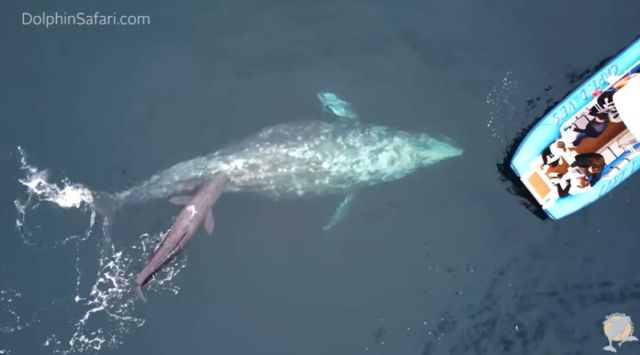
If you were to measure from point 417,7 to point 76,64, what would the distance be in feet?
42.5

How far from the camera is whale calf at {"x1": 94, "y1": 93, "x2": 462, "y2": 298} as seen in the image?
28000mm

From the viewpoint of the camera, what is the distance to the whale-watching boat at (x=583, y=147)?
28297 millimetres

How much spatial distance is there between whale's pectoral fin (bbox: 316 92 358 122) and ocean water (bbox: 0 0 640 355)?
30cm

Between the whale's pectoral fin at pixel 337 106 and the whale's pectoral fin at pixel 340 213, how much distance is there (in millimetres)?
2906

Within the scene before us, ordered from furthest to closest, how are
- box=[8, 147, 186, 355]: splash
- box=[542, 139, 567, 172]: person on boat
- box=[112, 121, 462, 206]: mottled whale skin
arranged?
1. box=[542, 139, 567, 172]: person on boat
2. box=[112, 121, 462, 206]: mottled whale skin
3. box=[8, 147, 186, 355]: splash

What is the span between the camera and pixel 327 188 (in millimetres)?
28281

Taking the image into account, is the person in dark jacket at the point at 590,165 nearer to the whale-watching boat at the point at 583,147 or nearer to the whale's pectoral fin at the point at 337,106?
the whale-watching boat at the point at 583,147

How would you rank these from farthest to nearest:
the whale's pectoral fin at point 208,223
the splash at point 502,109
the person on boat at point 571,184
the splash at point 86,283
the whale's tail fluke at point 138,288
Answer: the splash at point 502,109 → the person on boat at point 571,184 → the whale's pectoral fin at point 208,223 → the splash at point 86,283 → the whale's tail fluke at point 138,288

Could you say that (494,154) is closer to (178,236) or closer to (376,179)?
(376,179)

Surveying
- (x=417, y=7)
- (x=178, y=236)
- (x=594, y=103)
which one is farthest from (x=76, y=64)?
(x=594, y=103)

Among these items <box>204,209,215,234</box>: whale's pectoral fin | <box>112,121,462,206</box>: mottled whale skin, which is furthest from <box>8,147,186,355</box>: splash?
<box>112,121,462,206</box>: mottled whale skin

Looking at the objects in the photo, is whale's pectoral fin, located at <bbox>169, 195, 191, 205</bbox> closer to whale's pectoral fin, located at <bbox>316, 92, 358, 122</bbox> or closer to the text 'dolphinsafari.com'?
whale's pectoral fin, located at <bbox>316, 92, 358, 122</bbox>

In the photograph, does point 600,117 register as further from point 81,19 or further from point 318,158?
point 81,19

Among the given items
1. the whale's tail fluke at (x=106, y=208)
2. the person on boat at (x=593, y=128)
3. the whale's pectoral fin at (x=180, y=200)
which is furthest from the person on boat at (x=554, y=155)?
the whale's tail fluke at (x=106, y=208)
